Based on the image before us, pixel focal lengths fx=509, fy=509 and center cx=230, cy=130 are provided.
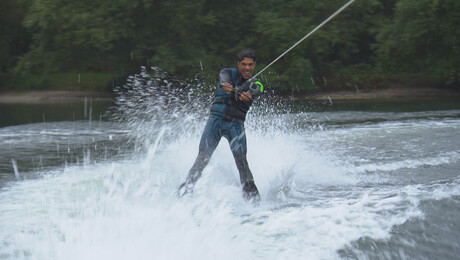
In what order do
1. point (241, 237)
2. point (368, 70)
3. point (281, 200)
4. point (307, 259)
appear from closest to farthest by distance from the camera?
point (307, 259), point (241, 237), point (281, 200), point (368, 70)

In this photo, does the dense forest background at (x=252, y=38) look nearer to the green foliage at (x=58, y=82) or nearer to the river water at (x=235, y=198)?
the green foliage at (x=58, y=82)

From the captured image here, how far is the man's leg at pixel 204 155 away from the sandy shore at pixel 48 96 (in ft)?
60.1

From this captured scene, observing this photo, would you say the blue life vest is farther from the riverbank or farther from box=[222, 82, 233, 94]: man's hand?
the riverbank

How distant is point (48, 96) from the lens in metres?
24.2

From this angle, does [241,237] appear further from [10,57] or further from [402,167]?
[10,57]

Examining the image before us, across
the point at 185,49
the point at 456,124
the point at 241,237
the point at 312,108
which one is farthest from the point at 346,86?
the point at 241,237

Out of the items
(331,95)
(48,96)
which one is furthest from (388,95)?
(48,96)

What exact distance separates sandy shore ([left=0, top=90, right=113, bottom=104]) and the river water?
499 inches

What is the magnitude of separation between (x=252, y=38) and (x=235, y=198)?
53.3 ft

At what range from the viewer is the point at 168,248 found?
14.2 ft

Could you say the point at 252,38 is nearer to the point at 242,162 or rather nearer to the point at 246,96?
the point at 242,162

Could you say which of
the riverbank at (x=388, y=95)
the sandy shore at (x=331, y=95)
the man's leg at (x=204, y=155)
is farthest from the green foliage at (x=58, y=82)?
the man's leg at (x=204, y=155)

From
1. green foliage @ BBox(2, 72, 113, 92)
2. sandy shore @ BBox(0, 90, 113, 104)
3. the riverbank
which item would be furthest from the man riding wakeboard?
green foliage @ BBox(2, 72, 113, 92)

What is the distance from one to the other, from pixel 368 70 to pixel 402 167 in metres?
16.2
